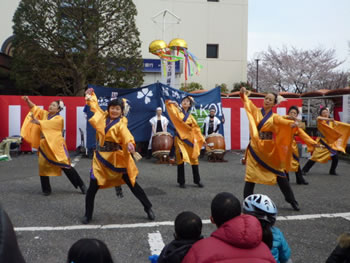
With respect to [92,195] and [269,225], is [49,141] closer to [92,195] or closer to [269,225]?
[92,195]

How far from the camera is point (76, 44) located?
13195mm

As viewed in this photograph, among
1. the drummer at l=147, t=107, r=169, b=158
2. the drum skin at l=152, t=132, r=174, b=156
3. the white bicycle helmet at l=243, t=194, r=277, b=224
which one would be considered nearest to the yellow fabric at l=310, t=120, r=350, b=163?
the drum skin at l=152, t=132, r=174, b=156

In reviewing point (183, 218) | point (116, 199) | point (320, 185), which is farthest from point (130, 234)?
point (320, 185)

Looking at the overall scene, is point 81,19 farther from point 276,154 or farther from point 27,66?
point 276,154

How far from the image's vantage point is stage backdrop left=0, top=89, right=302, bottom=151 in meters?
10.2

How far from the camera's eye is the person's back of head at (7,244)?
0.90 metres

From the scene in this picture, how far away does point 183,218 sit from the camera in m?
2.03

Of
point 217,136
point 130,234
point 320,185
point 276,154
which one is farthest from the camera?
point 217,136

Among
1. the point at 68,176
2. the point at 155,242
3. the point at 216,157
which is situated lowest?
the point at 216,157

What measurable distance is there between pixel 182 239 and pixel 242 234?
0.50 meters

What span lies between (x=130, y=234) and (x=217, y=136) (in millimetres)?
6529

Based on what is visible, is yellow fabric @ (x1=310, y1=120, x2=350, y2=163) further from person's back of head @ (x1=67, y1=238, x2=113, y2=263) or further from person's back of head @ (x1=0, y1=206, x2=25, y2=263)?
person's back of head @ (x1=0, y1=206, x2=25, y2=263)

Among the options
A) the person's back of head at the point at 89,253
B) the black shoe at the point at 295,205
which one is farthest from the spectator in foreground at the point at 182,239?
the black shoe at the point at 295,205

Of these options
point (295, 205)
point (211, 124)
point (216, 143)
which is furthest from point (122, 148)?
point (211, 124)
